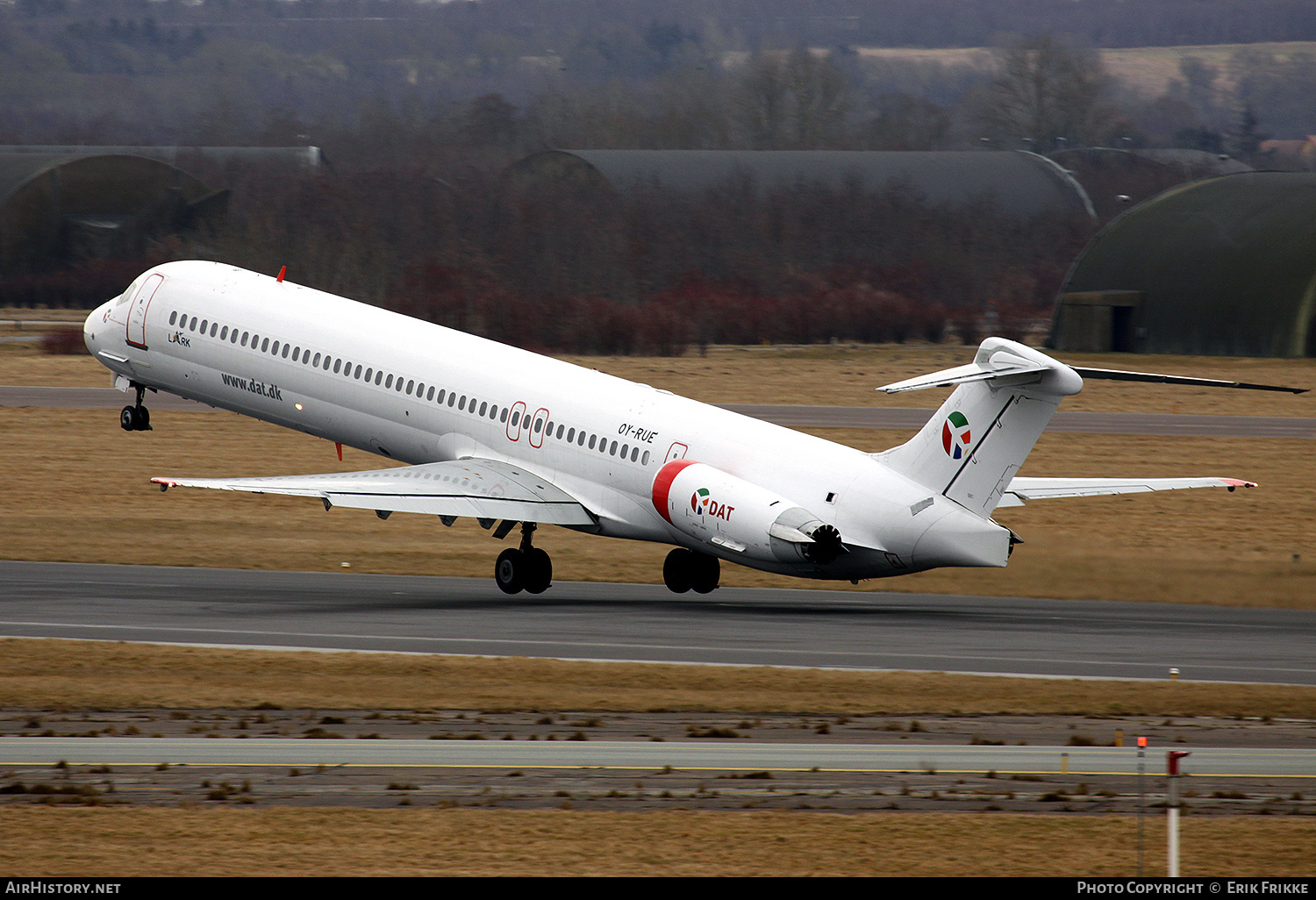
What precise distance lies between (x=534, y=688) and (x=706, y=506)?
7913 mm

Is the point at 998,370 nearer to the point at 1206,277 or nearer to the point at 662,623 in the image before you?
the point at 662,623

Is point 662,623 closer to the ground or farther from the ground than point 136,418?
closer to the ground

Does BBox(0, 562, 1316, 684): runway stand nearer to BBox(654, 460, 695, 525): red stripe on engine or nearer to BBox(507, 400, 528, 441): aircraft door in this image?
BBox(654, 460, 695, 525): red stripe on engine

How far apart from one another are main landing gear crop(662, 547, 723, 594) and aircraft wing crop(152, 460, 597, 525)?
185 cm

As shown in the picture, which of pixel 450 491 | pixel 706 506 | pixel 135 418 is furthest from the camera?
pixel 135 418

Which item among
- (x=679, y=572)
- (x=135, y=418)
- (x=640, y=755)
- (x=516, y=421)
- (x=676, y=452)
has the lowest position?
(x=640, y=755)

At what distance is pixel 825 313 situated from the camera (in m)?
88.1

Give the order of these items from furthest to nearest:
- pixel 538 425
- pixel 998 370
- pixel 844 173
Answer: pixel 844 173, pixel 538 425, pixel 998 370

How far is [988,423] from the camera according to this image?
29141 millimetres

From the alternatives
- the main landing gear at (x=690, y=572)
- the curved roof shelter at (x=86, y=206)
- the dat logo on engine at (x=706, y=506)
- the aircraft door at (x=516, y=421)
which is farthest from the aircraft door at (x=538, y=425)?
the curved roof shelter at (x=86, y=206)

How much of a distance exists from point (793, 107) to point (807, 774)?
17901 centimetres

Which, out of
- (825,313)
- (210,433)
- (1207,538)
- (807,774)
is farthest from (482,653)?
(825,313)

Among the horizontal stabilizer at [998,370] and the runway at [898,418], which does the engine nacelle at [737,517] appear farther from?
the runway at [898,418]

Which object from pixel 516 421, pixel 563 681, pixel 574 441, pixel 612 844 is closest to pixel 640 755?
pixel 612 844
